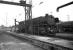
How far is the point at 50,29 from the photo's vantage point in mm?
19062

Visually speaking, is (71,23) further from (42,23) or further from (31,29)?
(31,29)

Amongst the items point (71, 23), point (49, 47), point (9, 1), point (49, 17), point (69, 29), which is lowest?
point (49, 47)

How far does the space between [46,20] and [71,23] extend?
6954 millimetres

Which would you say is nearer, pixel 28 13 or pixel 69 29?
pixel 69 29

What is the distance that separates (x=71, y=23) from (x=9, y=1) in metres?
13.8

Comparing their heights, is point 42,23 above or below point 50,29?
above

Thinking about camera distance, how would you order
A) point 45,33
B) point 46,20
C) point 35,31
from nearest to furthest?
point 45,33, point 46,20, point 35,31

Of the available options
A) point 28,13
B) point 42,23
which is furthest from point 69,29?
point 28,13

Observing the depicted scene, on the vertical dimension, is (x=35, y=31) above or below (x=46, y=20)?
below

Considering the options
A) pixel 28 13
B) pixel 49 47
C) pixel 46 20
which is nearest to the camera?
pixel 49 47

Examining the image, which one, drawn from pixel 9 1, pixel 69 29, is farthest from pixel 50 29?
pixel 9 1

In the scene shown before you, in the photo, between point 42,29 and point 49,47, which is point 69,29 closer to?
point 42,29

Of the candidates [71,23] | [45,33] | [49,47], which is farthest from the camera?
[45,33]

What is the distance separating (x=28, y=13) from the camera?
23828 millimetres
